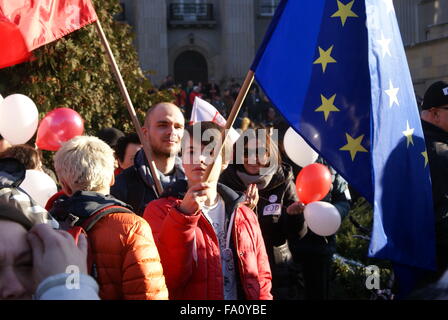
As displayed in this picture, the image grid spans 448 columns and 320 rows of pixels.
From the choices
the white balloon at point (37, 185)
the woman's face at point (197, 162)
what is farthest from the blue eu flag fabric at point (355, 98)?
the white balloon at point (37, 185)

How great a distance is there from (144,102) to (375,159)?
507 cm

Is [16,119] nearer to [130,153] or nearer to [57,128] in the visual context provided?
[57,128]

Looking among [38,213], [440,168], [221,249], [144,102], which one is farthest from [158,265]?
[144,102]

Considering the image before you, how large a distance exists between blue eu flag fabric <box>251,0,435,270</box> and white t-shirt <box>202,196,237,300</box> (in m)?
0.61

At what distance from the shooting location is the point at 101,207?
2945mm

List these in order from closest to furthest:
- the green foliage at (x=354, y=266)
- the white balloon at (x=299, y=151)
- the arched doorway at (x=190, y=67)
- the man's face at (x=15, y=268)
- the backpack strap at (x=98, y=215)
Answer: the man's face at (x=15, y=268) → the backpack strap at (x=98, y=215) → the white balloon at (x=299, y=151) → the green foliage at (x=354, y=266) → the arched doorway at (x=190, y=67)

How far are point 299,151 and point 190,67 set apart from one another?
27269mm

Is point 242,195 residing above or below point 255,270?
above

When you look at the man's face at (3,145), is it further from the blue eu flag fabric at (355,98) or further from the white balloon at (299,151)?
the white balloon at (299,151)

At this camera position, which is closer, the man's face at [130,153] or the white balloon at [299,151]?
the man's face at [130,153]

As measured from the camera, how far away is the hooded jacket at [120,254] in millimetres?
2900

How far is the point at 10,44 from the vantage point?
4.60 meters

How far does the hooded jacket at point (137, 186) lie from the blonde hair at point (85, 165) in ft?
4.24
